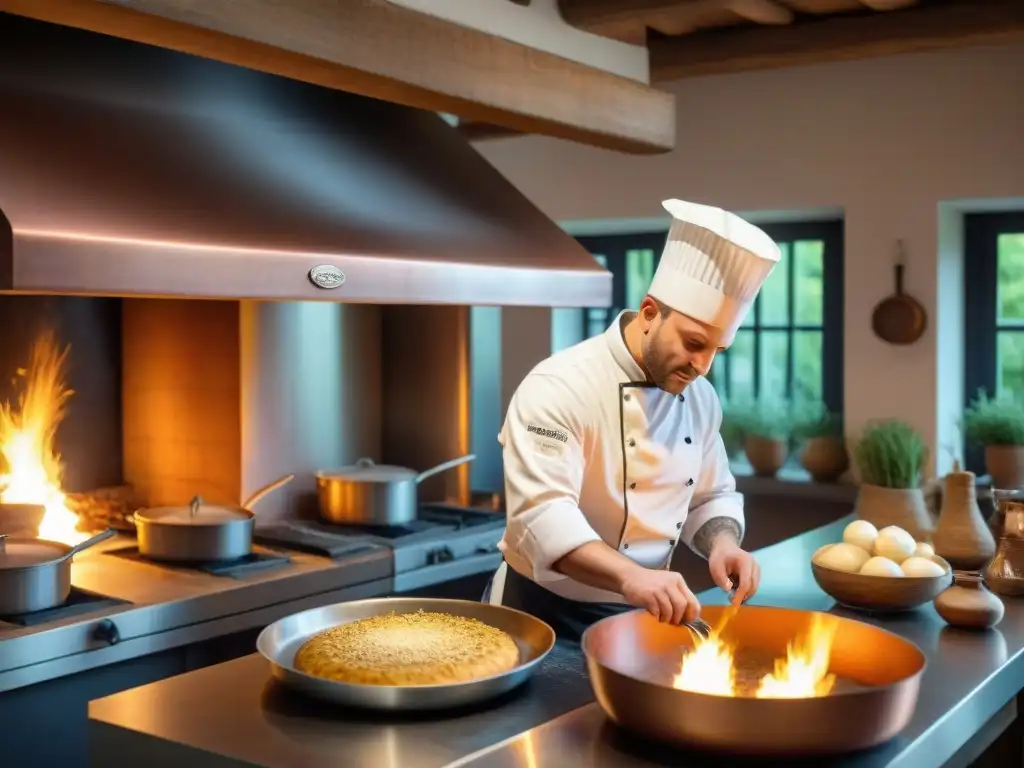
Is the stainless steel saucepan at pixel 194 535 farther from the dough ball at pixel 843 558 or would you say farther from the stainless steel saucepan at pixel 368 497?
the dough ball at pixel 843 558

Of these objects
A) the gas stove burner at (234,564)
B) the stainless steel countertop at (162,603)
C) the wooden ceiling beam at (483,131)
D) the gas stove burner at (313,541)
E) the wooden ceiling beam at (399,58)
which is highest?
the wooden ceiling beam at (483,131)

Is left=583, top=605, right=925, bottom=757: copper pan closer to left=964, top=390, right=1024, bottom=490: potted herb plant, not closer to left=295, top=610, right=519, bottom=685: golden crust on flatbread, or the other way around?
left=295, top=610, right=519, bottom=685: golden crust on flatbread

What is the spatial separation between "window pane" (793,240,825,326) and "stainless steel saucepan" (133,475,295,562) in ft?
8.05

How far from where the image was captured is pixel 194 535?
9.43 feet

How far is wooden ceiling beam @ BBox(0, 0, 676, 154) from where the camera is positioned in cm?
205

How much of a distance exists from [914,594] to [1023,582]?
30cm

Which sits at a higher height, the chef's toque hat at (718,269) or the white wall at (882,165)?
the white wall at (882,165)

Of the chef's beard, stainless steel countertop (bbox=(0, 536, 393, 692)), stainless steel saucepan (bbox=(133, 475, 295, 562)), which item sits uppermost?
the chef's beard

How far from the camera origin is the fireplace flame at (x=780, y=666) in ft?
5.00

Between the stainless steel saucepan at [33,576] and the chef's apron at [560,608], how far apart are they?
2.94 ft

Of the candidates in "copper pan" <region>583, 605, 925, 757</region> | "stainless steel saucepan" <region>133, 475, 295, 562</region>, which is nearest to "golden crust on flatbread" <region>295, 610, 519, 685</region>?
"copper pan" <region>583, 605, 925, 757</region>

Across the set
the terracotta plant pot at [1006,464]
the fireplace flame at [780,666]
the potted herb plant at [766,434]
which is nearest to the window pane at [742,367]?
the potted herb plant at [766,434]

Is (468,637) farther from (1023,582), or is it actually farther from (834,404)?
(834,404)

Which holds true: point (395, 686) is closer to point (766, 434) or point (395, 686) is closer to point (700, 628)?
point (700, 628)
